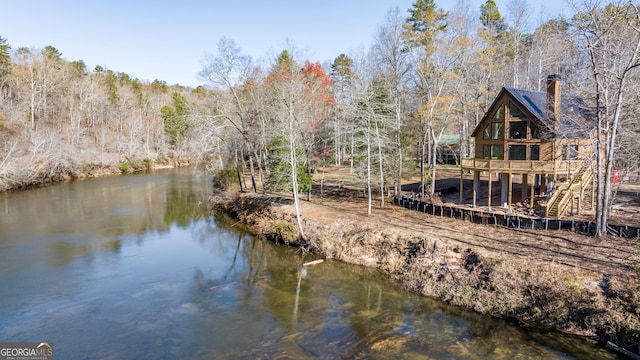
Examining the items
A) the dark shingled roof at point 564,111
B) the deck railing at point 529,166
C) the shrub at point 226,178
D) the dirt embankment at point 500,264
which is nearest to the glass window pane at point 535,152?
the deck railing at point 529,166

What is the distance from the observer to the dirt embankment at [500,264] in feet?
43.0

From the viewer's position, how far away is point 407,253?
19.3 metres

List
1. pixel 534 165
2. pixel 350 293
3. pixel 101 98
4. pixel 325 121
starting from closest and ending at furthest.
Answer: pixel 350 293, pixel 534 165, pixel 325 121, pixel 101 98

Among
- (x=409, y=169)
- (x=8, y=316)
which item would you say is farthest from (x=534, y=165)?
(x=8, y=316)

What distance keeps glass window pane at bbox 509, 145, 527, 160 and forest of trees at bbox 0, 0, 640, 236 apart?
4211mm

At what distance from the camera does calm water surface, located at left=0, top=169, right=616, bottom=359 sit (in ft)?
40.8

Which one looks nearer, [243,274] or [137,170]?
[243,274]

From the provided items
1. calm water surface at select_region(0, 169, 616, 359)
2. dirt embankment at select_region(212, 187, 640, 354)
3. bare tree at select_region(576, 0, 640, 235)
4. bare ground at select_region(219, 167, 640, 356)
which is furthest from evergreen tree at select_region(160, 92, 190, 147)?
bare tree at select_region(576, 0, 640, 235)

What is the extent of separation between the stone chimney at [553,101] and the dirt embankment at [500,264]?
7.18 m

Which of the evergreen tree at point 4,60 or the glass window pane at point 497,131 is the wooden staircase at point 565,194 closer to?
the glass window pane at point 497,131

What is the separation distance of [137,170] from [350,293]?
53342mm

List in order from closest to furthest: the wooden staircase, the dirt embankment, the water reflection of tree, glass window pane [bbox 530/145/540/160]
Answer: the dirt embankment, the wooden staircase, glass window pane [bbox 530/145/540/160], the water reflection of tree

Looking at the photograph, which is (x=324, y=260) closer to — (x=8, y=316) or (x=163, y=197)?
(x=8, y=316)

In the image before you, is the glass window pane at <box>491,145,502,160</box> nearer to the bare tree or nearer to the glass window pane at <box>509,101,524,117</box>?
the glass window pane at <box>509,101,524,117</box>
